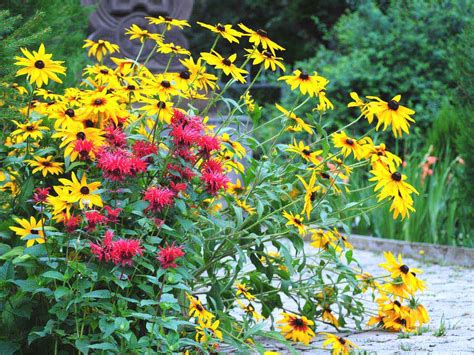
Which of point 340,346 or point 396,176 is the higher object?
point 396,176

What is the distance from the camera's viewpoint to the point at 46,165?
3.13 metres

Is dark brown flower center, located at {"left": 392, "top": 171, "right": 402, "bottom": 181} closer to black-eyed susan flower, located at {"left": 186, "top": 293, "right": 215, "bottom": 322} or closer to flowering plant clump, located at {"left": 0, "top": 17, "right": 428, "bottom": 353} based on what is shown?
flowering plant clump, located at {"left": 0, "top": 17, "right": 428, "bottom": 353}

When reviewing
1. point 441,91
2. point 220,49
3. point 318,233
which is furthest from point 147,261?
point 220,49

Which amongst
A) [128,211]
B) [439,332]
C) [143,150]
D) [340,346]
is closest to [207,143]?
[143,150]

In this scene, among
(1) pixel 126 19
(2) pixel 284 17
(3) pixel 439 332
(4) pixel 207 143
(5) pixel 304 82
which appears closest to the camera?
(4) pixel 207 143

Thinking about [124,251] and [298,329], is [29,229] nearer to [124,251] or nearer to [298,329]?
[124,251]

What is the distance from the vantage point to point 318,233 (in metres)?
4.07

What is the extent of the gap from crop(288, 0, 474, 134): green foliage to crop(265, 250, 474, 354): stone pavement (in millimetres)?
5167

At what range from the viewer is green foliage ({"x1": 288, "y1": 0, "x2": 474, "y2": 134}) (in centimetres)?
1079

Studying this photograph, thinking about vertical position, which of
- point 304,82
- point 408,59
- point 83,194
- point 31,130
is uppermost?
point 408,59

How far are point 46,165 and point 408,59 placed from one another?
8507 millimetres

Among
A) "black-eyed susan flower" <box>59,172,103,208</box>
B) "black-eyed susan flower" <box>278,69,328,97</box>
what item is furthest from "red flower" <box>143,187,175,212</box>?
"black-eyed susan flower" <box>278,69,328,97</box>

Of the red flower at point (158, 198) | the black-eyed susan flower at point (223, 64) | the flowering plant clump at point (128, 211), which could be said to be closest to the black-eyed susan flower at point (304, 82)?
the flowering plant clump at point (128, 211)

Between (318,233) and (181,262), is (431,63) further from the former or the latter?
(181,262)
